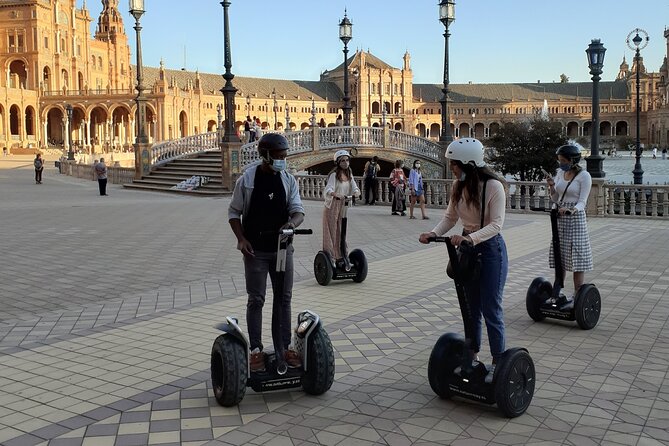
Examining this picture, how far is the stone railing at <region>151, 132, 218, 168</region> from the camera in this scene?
109ft

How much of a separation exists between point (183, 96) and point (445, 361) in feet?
289

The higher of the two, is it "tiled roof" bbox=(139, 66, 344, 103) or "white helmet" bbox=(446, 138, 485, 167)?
"tiled roof" bbox=(139, 66, 344, 103)

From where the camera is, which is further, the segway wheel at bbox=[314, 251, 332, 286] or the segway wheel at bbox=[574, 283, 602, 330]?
the segway wheel at bbox=[314, 251, 332, 286]

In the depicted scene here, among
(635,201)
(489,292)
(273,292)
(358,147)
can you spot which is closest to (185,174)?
(358,147)

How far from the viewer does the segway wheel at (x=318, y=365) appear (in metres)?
5.25

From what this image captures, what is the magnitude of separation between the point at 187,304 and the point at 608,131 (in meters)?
143

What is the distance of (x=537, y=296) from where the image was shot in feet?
24.5

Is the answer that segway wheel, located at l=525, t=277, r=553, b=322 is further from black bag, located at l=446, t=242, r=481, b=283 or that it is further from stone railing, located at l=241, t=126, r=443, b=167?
stone railing, located at l=241, t=126, r=443, b=167

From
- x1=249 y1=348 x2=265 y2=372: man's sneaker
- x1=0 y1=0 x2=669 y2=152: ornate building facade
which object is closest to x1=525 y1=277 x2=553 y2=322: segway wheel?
x1=249 y1=348 x2=265 y2=372: man's sneaker

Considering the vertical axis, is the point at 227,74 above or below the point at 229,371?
above

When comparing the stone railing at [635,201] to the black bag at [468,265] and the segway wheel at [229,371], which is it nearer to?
the black bag at [468,265]

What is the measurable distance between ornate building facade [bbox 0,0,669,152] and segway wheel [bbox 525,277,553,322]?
30.5 m

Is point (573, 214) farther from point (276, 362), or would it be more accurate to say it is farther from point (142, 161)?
point (142, 161)

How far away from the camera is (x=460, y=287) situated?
4.92 metres
